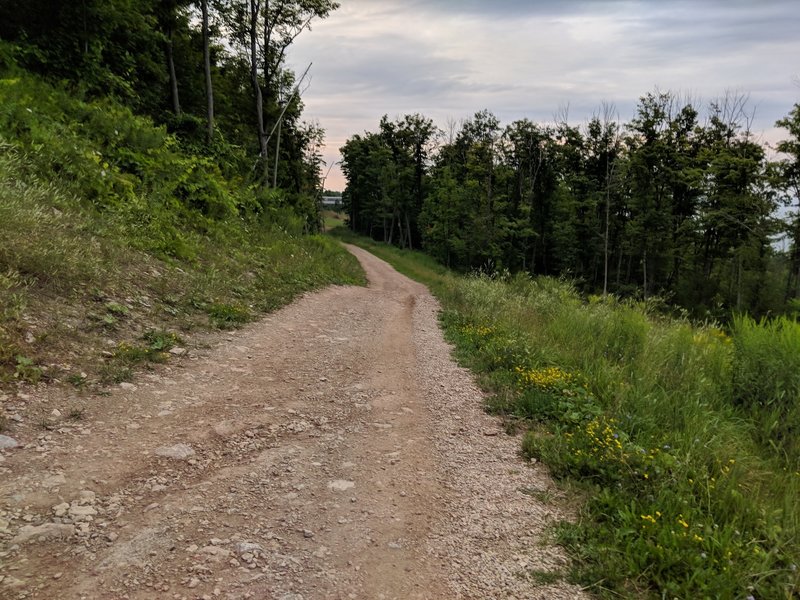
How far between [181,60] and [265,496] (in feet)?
79.4

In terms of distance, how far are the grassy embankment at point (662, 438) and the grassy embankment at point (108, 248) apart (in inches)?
171

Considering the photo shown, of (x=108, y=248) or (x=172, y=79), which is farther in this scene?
(x=172, y=79)

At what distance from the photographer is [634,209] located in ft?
124

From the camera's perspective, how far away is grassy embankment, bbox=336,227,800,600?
9.03 ft

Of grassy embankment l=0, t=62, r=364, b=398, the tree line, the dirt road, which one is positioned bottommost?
the dirt road

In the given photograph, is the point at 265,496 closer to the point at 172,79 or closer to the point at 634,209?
the point at 172,79

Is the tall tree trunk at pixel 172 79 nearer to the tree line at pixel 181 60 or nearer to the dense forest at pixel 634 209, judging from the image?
the tree line at pixel 181 60

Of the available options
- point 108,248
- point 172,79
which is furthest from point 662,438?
point 172,79

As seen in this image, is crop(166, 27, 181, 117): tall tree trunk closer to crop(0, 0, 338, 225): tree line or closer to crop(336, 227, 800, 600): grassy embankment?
crop(0, 0, 338, 225): tree line

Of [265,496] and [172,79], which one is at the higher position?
[172,79]

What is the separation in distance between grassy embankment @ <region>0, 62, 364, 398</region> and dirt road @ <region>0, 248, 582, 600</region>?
792 millimetres

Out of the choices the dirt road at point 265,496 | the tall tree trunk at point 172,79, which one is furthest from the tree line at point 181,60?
the dirt road at point 265,496

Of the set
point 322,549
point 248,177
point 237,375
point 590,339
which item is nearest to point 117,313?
point 237,375

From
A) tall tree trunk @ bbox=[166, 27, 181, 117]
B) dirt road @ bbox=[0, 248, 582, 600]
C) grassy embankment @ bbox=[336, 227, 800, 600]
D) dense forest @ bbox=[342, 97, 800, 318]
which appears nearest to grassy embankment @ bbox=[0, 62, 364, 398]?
dirt road @ bbox=[0, 248, 582, 600]
